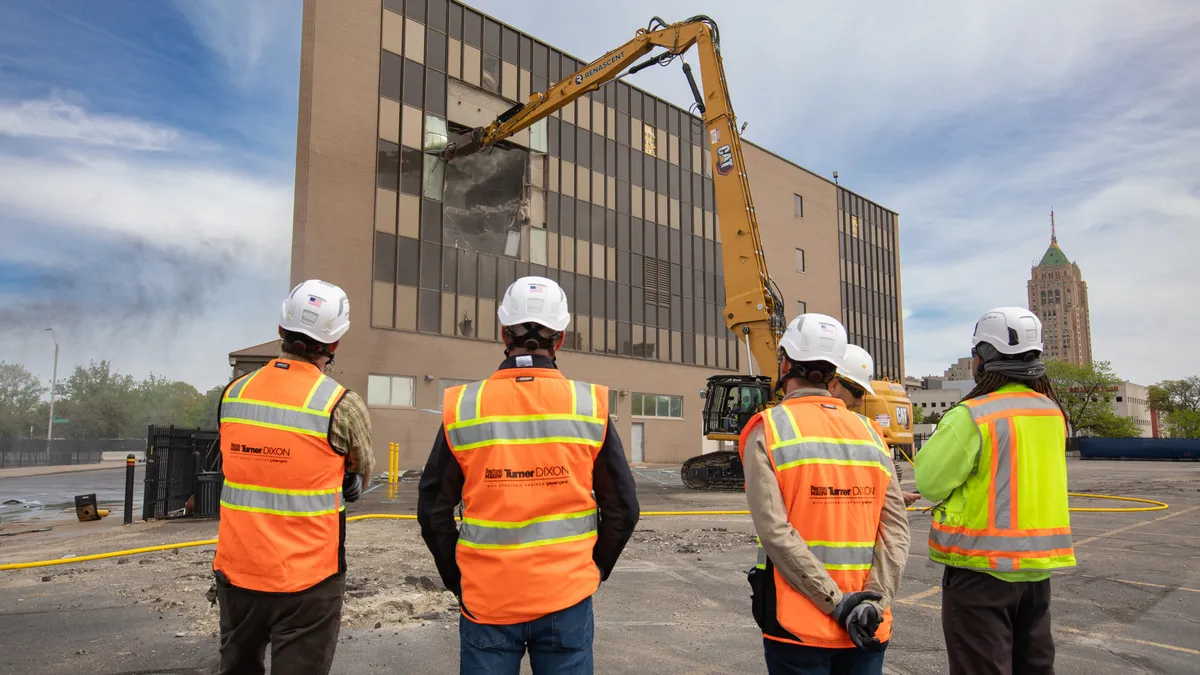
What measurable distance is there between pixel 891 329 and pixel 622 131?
105 feet

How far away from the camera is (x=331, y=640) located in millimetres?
2998

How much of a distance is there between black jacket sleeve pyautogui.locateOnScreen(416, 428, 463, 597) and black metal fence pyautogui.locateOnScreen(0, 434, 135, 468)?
48.5 m

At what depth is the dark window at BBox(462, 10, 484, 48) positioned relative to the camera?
30219 mm

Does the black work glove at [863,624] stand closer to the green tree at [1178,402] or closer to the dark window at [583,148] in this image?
the dark window at [583,148]

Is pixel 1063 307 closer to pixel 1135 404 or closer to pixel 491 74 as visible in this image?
pixel 1135 404

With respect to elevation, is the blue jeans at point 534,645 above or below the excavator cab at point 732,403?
below

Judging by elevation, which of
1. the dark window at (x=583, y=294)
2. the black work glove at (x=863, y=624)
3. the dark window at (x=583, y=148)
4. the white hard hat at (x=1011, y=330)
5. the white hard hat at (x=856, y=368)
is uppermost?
the dark window at (x=583, y=148)

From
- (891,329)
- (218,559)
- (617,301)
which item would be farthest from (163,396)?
(218,559)

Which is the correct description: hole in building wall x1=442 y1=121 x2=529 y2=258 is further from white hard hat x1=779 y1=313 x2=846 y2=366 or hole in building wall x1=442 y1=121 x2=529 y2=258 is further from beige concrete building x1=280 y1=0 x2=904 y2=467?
white hard hat x1=779 y1=313 x2=846 y2=366

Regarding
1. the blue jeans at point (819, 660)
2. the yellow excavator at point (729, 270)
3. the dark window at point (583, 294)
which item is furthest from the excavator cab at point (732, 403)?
the blue jeans at point (819, 660)

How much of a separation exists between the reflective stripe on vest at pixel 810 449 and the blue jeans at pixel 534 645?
0.93m

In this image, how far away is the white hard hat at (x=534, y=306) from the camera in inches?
108

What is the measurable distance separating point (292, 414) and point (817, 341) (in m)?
2.16

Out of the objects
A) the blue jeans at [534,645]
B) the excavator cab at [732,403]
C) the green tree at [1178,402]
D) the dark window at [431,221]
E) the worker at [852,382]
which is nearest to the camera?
the blue jeans at [534,645]
